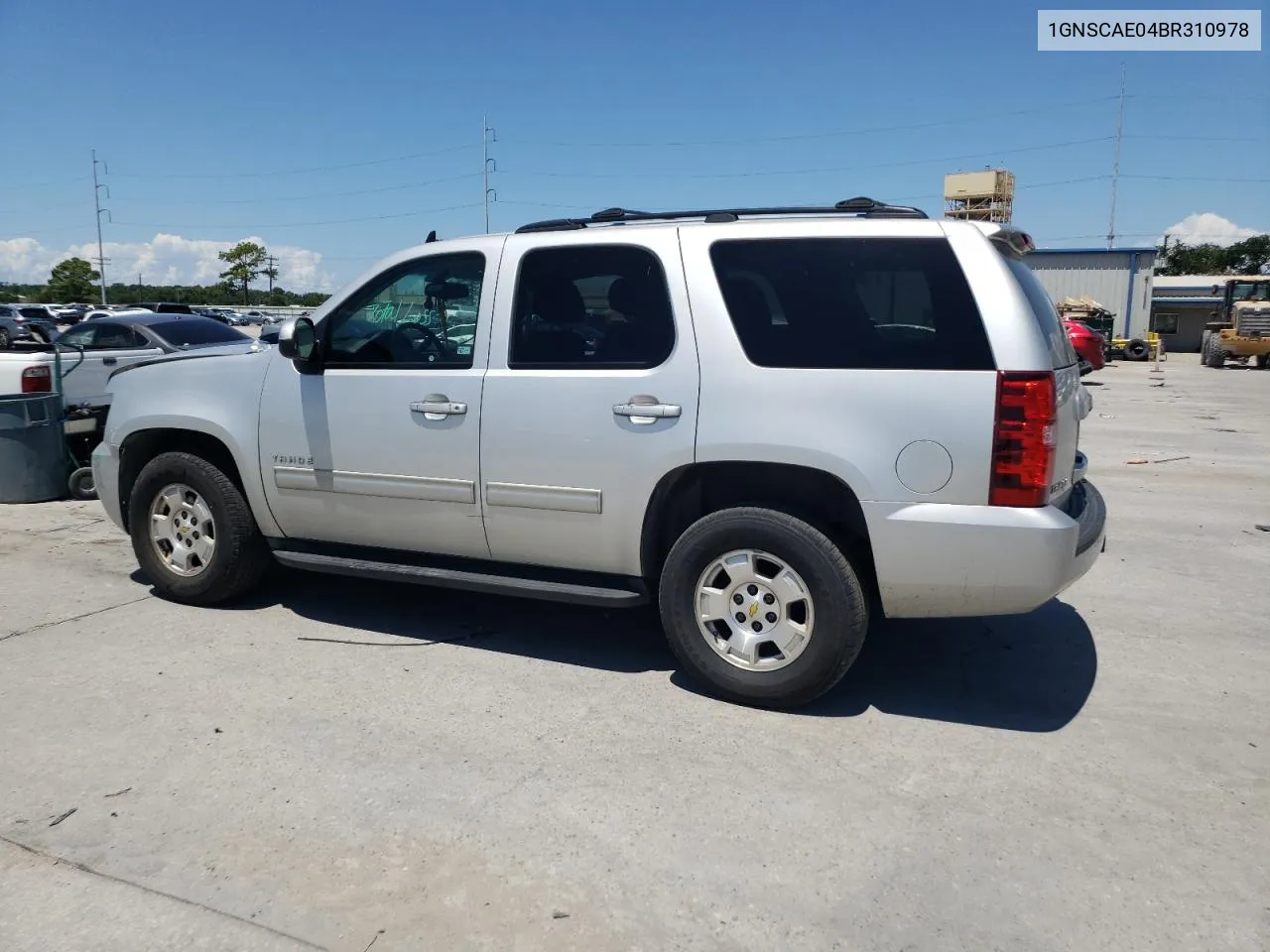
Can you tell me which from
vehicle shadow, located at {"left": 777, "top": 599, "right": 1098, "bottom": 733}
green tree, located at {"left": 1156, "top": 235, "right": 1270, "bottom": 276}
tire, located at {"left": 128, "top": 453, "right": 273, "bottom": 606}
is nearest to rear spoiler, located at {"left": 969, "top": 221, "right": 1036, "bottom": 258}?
vehicle shadow, located at {"left": 777, "top": 599, "right": 1098, "bottom": 733}

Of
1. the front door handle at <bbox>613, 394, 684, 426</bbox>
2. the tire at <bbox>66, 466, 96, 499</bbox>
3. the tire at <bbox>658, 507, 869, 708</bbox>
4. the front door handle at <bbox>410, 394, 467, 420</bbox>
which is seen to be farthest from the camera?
the tire at <bbox>66, 466, 96, 499</bbox>

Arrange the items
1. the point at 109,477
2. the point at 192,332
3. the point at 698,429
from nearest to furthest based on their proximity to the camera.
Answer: the point at 698,429 < the point at 109,477 < the point at 192,332

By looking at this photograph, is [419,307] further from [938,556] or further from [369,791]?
[938,556]

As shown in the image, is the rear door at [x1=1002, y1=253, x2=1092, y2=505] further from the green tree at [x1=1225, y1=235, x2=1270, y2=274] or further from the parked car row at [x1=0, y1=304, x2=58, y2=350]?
the green tree at [x1=1225, y1=235, x2=1270, y2=274]

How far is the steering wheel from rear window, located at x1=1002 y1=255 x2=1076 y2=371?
8.79 feet

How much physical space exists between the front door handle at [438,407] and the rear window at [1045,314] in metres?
2.48

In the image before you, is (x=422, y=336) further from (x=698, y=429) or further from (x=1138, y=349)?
(x=1138, y=349)

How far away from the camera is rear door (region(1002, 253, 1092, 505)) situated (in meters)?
3.86

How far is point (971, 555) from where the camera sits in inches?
149

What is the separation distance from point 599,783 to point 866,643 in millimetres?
1972

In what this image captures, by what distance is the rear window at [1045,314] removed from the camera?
3965mm

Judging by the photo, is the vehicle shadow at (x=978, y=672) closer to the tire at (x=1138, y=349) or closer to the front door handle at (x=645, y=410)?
the front door handle at (x=645, y=410)

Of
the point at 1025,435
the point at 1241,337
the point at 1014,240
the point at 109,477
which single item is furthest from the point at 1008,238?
the point at 1241,337

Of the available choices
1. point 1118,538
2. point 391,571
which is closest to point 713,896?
point 391,571
